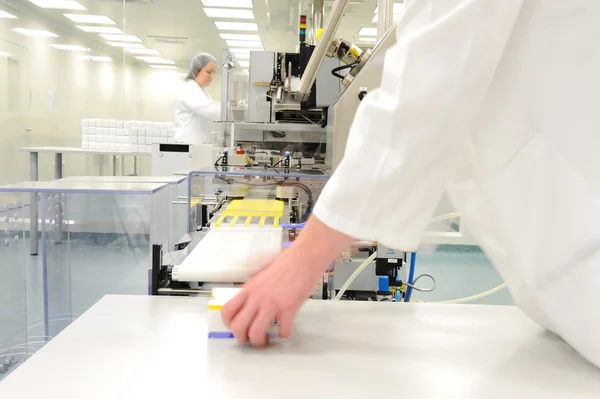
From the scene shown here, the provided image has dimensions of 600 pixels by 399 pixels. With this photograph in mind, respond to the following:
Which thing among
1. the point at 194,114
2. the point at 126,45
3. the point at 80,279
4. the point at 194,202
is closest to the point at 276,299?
the point at 194,202

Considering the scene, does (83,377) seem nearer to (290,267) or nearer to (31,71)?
(290,267)

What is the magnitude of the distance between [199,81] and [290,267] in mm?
3892

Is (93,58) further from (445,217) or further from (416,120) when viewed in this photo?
(416,120)

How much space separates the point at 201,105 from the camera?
12.8ft

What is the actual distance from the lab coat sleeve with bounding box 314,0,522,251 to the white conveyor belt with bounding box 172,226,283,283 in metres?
0.25

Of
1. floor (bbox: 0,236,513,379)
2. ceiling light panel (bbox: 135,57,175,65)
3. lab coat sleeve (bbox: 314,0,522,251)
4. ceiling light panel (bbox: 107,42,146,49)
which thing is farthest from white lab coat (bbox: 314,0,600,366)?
ceiling light panel (bbox: 135,57,175,65)

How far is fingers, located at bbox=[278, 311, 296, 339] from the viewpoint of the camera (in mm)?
456

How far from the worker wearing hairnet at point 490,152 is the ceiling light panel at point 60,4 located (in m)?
6.38

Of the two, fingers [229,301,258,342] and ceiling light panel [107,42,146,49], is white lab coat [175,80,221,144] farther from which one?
ceiling light panel [107,42,146,49]

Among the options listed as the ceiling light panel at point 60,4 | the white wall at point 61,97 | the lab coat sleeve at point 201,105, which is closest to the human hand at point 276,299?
Result: the lab coat sleeve at point 201,105

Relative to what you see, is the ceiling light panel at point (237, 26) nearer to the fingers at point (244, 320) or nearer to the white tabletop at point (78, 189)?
the white tabletop at point (78, 189)

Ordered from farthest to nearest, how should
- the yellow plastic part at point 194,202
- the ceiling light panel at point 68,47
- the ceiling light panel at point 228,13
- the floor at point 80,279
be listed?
1. the ceiling light panel at point 68,47
2. the ceiling light panel at point 228,13
3. the floor at point 80,279
4. the yellow plastic part at point 194,202

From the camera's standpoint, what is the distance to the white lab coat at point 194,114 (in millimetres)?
3916

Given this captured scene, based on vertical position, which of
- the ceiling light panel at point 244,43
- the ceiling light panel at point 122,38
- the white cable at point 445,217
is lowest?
the white cable at point 445,217
